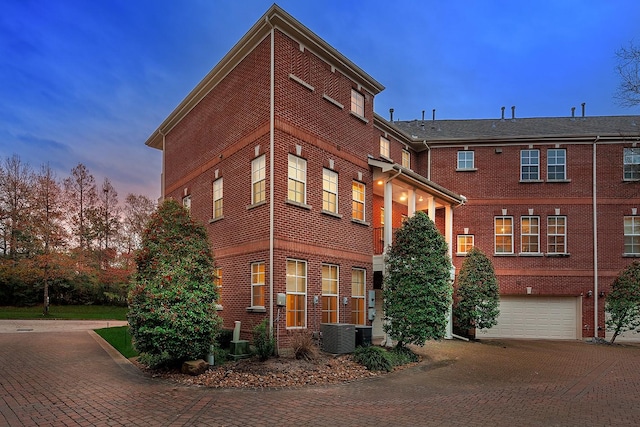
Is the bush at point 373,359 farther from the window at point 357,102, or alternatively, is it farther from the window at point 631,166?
the window at point 631,166

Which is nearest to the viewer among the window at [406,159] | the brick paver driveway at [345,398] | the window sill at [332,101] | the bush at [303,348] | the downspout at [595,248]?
the brick paver driveway at [345,398]

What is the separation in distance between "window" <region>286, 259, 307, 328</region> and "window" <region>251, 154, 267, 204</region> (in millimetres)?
2158

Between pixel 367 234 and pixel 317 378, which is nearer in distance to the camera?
pixel 317 378

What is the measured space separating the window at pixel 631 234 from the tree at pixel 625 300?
189 centimetres

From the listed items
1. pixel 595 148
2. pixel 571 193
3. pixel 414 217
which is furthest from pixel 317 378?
pixel 595 148

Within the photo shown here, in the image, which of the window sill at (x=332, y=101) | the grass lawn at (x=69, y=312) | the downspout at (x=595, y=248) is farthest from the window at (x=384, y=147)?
the grass lawn at (x=69, y=312)

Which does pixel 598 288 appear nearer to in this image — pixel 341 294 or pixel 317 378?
pixel 341 294

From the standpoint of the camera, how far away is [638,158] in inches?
847

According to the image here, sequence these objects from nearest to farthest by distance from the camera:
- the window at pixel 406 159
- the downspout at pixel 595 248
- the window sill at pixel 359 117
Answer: the window sill at pixel 359 117, the downspout at pixel 595 248, the window at pixel 406 159

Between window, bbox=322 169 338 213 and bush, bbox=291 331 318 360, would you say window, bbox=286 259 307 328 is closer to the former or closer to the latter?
bush, bbox=291 331 318 360

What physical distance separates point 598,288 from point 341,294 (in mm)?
13963

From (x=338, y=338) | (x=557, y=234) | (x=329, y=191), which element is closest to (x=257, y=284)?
(x=338, y=338)

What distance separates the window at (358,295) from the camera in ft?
48.9

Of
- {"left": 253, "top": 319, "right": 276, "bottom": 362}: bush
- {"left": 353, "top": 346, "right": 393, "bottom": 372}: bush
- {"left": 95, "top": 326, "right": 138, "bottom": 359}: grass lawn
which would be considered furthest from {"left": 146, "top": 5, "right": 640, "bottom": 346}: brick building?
{"left": 95, "top": 326, "right": 138, "bottom": 359}: grass lawn
